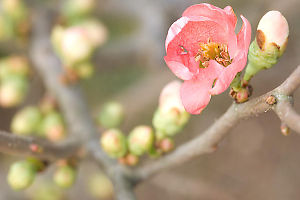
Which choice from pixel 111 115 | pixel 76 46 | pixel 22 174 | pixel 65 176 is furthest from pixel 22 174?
pixel 76 46

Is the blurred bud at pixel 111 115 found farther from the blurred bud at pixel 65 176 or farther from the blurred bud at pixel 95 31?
the blurred bud at pixel 95 31

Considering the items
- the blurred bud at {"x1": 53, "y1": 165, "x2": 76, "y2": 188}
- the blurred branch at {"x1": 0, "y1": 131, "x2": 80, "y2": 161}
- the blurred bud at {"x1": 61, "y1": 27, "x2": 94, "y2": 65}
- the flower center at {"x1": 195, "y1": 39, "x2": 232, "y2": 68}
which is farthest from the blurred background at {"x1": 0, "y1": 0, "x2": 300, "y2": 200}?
the flower center at {"x1": 195, "y1": 39, "x2": 232, "y2": 68}

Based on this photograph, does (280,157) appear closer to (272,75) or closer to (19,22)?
(272,75)

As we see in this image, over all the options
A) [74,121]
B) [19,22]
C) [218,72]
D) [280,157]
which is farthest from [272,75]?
[218,72]

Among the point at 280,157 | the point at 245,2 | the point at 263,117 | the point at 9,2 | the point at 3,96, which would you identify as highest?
the point at 9,2

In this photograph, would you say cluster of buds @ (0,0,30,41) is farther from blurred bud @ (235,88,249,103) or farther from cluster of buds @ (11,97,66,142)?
blurred bud @ (235,88,249,103)

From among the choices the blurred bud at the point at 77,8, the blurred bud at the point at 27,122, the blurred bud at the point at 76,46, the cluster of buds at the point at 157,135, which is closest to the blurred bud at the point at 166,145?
the cluster of buds at the point at 157,135
